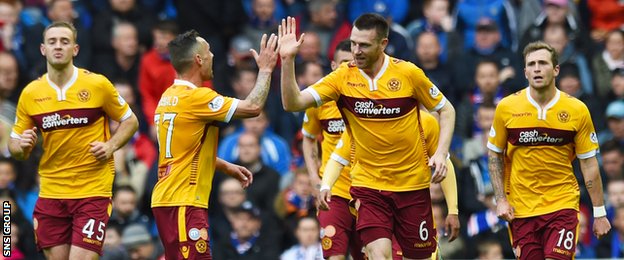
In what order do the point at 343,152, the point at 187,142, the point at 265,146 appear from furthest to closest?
the point at 265,146, the point at 343,152, the point at 187,142

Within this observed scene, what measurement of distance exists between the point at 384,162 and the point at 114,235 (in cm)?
549

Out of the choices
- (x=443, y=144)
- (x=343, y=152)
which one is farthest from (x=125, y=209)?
(x=443, y=144)

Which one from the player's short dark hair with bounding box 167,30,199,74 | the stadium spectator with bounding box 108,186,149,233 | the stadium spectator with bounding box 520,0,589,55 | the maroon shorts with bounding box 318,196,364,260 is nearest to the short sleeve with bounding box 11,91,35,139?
the player's short dark hair with bounding box 167,30,199,74

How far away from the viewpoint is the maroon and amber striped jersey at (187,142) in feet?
45.5

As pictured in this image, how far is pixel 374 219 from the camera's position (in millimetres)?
14180

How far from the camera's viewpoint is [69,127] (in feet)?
48.2

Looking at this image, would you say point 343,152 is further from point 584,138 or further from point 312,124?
point 584,138

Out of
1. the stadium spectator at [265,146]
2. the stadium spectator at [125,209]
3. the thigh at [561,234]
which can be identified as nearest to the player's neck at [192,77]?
the thigh at [561,234]

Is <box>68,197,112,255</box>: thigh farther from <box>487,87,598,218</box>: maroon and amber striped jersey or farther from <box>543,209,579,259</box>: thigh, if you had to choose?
<box>543,209,579,259</box>: thigh

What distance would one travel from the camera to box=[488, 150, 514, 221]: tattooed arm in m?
14.7

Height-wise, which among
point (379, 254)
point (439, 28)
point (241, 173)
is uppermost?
point (439, 28)

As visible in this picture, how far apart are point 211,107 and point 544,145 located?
3.37 metres

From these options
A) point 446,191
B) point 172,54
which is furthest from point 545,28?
point 172,54

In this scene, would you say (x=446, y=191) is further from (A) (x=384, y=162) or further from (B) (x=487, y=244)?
(B) (x=487, y=244)
